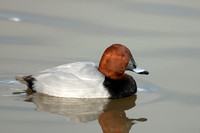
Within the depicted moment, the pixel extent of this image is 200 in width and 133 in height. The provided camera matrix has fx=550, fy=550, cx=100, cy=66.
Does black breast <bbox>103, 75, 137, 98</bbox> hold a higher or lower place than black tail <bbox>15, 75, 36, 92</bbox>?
lower

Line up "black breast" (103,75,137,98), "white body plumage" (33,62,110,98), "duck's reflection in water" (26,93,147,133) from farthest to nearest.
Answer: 1. "black breast" (103,75,137,98)
2. "white body plumage" (33,62,110,98)
3. "duck's reflection in water" (26,93,147,133)

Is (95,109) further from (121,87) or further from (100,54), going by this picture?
(100,54)

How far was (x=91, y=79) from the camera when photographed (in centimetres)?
774

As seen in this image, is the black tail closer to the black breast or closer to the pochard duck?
the pochard duck

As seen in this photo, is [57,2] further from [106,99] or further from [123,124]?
[123,124]

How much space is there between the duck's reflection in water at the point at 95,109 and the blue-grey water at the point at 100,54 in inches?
0.5

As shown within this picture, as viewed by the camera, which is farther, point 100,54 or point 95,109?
point 100,54

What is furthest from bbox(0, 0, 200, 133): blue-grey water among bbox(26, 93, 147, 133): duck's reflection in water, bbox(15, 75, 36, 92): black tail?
bbox(15, 75, 36, 92): black tail

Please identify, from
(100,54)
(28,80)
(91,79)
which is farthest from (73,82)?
(100,54)

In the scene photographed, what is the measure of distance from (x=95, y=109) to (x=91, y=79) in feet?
1.66

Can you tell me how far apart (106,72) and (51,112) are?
4.03 feet

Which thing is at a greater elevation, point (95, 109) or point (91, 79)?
point (91, 79)

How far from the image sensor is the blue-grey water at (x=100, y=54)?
275 inches

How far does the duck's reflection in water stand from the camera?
6.98 m
